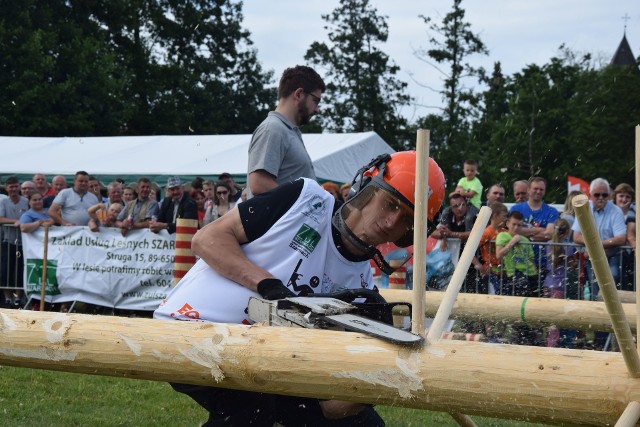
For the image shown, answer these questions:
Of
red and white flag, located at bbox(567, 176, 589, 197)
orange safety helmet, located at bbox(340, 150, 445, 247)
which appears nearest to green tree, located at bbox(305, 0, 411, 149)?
red and white flag, located at bbox(567, 176, 589, 197)

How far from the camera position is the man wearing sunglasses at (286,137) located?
516 cm

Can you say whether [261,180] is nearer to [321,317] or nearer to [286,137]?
[286,137]

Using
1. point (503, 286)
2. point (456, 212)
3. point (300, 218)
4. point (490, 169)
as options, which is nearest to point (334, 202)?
point (300, 218)

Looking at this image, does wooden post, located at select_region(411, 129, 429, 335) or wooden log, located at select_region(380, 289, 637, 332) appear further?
wooden log, located at select_region(380, 289, 637, 332)

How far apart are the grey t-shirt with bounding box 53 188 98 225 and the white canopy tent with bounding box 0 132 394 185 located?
113 inches

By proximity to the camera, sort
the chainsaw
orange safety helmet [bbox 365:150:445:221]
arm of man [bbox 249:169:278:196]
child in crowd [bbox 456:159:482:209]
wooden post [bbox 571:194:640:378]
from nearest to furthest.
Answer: wooden post [bbox 571:194:640:378], the chainsaw, orange safety helmet [bbox 365:150:445:221], arm of man [bbox 249:169:278:196], child in crowd [bbox 456:159:482:209]

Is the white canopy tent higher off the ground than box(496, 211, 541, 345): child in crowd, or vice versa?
the white canopy tent

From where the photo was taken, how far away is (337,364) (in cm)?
260

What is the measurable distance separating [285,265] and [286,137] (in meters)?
1.98

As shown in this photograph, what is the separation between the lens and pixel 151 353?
9.33 ft

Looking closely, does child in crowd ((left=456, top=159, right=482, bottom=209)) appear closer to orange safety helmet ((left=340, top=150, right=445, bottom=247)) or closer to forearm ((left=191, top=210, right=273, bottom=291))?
orange safety helmet ((left=340, top=150, right=445, bottom=247))

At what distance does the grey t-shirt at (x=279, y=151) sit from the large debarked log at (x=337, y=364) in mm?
2242

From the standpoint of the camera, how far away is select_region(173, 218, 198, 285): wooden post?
734cm

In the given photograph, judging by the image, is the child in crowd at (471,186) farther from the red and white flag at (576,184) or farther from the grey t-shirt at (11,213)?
the red and white flag at (576,184)
